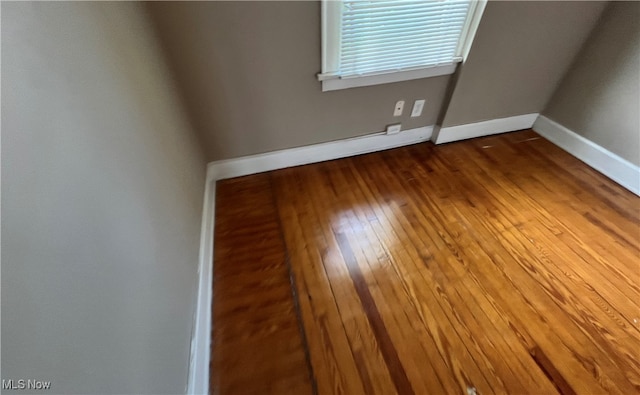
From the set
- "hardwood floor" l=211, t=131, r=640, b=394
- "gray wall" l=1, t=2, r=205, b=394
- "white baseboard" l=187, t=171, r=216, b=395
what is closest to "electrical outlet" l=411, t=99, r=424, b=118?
"hardwood floor" l=211, t=131, r=640, b=394

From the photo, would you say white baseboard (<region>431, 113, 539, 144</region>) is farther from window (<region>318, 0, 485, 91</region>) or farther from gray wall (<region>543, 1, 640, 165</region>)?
window (<region>318, 0, 485, 91</region>)

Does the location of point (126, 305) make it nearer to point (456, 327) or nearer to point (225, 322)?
point (225, 322)

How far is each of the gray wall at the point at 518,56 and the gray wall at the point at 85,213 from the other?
180cm

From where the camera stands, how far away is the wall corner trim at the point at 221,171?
3.71 feet

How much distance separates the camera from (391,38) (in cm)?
168

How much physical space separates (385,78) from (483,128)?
3.19ft

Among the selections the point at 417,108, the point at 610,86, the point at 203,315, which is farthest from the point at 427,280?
the point at 610,86

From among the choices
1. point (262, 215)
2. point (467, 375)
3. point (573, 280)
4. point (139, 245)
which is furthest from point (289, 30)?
point (573, 280)

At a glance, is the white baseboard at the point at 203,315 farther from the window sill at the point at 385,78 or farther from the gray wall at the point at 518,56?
the gray wall at the point at 518,56

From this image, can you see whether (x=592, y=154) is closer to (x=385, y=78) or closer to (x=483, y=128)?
(x=483, y=128)

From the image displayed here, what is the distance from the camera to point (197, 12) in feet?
4.50

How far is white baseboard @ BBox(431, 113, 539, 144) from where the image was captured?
2258mm

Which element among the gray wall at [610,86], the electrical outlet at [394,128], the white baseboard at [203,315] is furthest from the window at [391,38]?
the white baseboard at [203,315]

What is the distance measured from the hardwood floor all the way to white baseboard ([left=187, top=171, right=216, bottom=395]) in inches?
1.6
